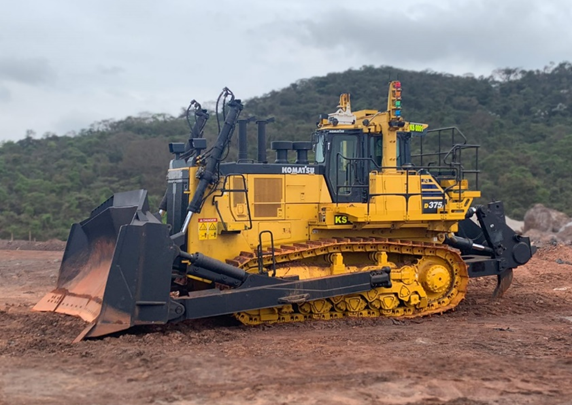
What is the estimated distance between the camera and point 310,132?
34.8m

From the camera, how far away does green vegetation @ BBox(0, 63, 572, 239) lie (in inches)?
1379

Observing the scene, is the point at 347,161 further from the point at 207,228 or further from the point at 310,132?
the point at 310,132

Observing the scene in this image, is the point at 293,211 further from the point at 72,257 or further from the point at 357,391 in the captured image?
the point at 357,391

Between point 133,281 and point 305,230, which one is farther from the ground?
point 305,230

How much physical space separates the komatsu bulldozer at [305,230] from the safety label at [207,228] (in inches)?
0.6

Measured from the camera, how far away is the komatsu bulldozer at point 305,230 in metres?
10.0

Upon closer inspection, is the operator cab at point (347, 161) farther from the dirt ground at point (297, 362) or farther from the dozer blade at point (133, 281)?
the dozer blade at point (133, 281)

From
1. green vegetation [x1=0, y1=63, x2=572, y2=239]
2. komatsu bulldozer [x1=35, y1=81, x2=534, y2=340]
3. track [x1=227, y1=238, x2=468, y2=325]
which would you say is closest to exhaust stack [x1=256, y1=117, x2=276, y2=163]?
komatsu bulldozer [x1=35, y1=81, x2=534, y2=340]

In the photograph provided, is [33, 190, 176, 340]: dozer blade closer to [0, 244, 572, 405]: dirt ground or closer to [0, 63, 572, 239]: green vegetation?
[0, 244, 572, 405]: dirt ground

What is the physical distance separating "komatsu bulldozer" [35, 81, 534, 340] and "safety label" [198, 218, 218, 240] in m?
0.02

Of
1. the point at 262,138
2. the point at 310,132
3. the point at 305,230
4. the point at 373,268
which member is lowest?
the point at 373,268

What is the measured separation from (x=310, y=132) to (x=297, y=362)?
27373 mm

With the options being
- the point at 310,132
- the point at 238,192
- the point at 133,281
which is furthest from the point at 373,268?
the point at 310,132

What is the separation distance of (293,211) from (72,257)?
11.9 feet
